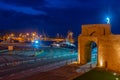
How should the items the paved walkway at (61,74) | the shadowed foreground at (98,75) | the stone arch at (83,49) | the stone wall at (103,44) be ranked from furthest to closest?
the stone arch at (83,49) < the stone wall at (103,44) < the paved walkway at (61,74) < the shadowed foreground at (98,75)

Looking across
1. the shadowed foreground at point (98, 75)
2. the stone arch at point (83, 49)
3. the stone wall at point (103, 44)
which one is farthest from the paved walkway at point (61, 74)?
the stone arch at point (83, 49)

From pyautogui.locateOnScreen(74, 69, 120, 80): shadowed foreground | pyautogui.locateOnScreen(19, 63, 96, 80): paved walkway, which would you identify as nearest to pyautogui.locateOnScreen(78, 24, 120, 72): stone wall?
pyautogui.locateOnScreen(74, 69, 120, 80): shadowed foreground

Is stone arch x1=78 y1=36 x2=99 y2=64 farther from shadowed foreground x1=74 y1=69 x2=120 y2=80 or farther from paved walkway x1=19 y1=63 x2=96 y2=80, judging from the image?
shadowed foreground x1=74 y1=69 x2=120 y2=80

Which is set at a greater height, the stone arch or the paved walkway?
the stone arch

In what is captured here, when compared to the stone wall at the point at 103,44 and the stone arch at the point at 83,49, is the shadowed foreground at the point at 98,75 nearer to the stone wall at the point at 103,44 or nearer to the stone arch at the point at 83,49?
the stone wall at the point at 103,44

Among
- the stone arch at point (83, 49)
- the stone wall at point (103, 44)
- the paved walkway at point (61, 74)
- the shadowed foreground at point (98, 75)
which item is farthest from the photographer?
the stone arch at point (83, 49)

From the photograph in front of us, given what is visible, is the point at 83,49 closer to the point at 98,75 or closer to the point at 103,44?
the point at 103,44

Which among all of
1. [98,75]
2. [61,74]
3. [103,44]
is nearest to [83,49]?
[103,44]

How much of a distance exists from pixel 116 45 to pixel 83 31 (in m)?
7.90

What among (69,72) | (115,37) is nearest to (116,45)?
(115,37)

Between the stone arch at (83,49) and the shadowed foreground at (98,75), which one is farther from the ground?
the stone arch at (83,49)

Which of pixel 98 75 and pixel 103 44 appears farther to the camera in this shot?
pixel 103 44

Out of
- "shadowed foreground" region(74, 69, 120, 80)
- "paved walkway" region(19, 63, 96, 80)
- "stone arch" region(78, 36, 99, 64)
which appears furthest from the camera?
"stone arch" region(78, 36, 99, 64)

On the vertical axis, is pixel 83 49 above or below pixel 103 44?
below
